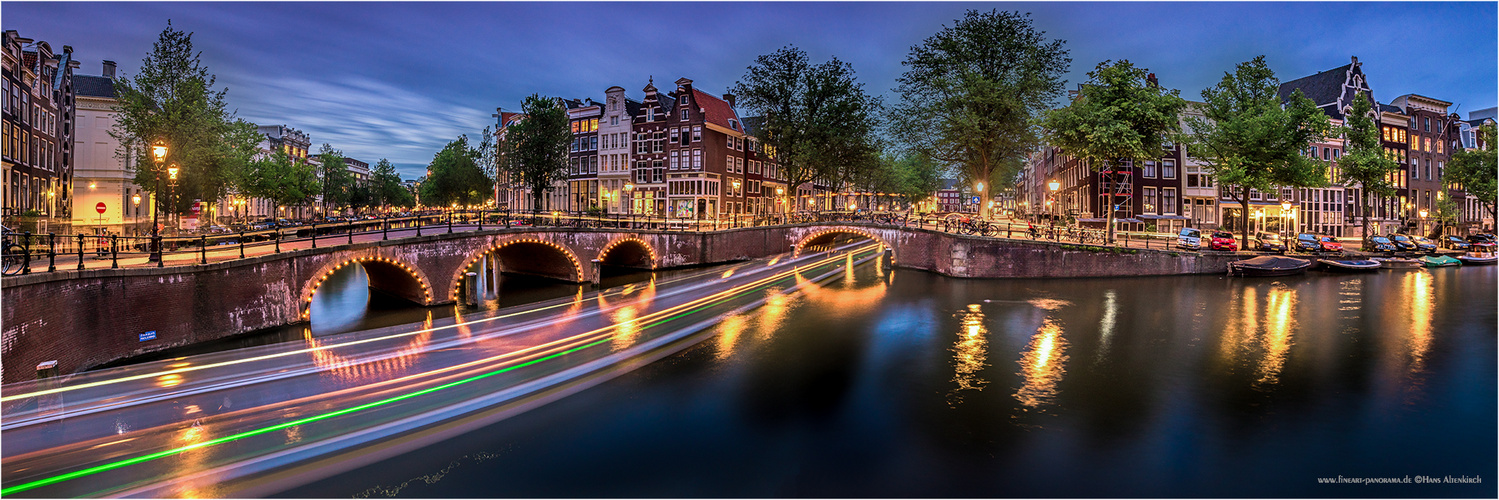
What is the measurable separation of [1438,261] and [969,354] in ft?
146

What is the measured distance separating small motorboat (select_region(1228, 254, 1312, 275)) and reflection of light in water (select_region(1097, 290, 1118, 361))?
38.3 ft

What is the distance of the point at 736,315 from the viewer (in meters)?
28.4

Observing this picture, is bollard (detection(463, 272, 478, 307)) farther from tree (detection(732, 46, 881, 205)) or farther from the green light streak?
tree (detection(732, 46, 881, 205))

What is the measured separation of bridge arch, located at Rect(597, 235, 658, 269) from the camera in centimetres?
4540

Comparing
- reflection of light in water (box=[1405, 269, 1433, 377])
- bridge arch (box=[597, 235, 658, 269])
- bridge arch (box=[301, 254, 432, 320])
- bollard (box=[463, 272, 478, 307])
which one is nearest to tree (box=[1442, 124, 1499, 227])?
reflection of light in water (box=[1405, 269, 1433, 377])

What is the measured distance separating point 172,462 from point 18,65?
44.7m

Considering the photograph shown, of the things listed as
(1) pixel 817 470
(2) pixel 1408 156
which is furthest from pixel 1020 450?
(2) pixel 1408 156

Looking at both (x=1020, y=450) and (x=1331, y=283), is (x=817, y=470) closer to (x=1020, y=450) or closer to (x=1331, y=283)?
(x=1020, y=450)

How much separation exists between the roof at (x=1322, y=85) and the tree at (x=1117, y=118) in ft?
106

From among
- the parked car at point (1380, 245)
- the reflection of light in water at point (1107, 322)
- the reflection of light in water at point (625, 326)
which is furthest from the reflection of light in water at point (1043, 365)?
the parked car at point (1380, 245)

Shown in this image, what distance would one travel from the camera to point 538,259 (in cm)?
4309

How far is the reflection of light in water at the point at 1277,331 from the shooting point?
63.9 ft

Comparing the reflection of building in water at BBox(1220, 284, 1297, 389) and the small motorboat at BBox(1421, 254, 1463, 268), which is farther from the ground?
the small motorboat at BBox(1421, 254, 1463, 268)

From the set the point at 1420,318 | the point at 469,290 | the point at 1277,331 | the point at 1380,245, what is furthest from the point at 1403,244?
the point at 469,290
